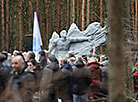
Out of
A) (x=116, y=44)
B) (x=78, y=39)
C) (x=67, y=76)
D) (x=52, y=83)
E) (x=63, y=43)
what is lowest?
(x=52, y=83)

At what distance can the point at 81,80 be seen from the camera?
21.0ft

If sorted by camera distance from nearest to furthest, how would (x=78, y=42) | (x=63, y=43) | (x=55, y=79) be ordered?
(x=55, y=79) → (x=63, y=43) → (x=78, y=42)

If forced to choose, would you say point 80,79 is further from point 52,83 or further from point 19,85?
point 19,85

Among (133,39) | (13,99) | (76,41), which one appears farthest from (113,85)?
(76,41)

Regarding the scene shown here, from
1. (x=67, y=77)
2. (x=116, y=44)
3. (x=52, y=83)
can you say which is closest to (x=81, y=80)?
(x=67, y=77)

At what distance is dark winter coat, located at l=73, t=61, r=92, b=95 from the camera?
6.35 m

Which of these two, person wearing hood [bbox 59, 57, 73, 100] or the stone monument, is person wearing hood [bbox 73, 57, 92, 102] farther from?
the stone monument

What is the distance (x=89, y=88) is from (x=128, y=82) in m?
3.23

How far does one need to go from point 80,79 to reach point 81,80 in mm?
35

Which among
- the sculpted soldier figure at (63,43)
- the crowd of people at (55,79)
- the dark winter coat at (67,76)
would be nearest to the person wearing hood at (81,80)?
the crowd of people at (55,79)

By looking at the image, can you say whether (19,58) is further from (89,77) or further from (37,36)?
(37,36)

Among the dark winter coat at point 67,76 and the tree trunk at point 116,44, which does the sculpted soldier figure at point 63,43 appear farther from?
the tree trunk at point 116,44

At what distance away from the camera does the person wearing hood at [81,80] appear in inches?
250

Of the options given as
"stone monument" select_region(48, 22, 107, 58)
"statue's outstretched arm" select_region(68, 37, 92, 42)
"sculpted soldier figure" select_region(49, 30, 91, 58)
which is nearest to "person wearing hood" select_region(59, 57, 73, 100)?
"stone monument" select_region(48, 22, 107, 58)
